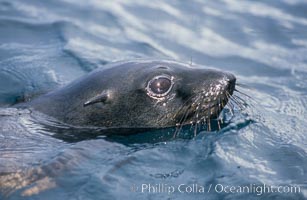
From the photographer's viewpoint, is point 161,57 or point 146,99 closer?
point 146,99

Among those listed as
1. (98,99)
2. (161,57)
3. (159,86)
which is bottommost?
(98,99)

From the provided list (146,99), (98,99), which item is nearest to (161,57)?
(146,99)

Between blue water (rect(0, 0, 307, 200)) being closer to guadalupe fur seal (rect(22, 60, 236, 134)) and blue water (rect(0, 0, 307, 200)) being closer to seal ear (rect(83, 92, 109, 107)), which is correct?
guadalupe fur seal (rect(22, 60, 236, 134))

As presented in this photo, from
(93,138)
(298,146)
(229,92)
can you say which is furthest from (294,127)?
(93,138)

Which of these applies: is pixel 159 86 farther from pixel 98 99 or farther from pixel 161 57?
pixel 161 57

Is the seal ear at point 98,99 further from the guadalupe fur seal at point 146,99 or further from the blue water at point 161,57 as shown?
the blue water at point 161,57

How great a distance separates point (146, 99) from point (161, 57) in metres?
2.92

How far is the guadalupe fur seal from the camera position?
6.58 metres

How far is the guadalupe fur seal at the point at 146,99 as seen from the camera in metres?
6.58

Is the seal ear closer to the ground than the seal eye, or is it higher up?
closer to the ground

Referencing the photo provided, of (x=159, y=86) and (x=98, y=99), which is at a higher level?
(x=159, y=86)

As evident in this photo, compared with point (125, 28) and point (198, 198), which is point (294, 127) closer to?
point (198, 198)

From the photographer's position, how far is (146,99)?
21.8 feet

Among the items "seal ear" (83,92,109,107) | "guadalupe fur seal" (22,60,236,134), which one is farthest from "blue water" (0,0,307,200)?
"seal ear" (83,92,109,107)
